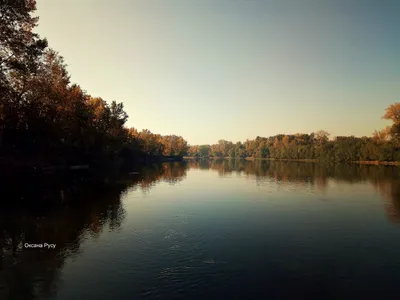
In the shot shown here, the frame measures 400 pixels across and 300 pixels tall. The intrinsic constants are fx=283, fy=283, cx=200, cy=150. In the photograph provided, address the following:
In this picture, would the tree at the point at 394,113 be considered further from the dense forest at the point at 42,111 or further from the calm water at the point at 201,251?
the calm water at the point at 201,251

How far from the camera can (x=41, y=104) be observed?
62.8 metres

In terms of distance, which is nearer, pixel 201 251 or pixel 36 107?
pixel 201 251

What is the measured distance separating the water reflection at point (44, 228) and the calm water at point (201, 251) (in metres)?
0.09

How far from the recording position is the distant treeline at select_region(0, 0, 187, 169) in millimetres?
43031

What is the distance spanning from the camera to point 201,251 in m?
18.4

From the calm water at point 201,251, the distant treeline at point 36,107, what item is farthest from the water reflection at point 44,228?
the distant treeline at point 36,107

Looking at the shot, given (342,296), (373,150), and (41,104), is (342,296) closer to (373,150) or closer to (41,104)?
(41,104)

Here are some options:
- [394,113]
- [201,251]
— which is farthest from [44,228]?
[394,113]

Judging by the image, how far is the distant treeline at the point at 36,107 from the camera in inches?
1694

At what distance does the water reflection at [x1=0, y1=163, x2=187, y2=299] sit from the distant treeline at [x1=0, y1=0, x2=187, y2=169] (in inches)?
758

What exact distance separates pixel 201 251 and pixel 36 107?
58.0m

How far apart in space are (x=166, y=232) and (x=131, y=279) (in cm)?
845

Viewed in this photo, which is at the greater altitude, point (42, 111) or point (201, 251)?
point (42, 111)

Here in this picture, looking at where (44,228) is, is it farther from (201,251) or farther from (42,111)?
(42,111)
